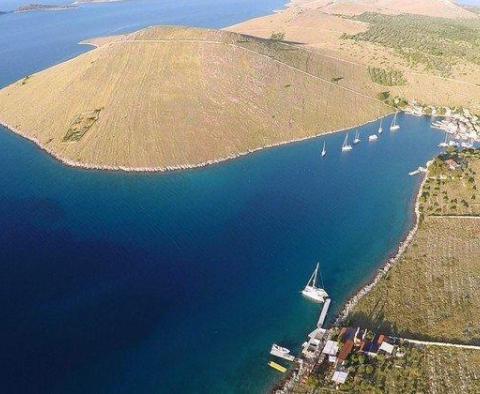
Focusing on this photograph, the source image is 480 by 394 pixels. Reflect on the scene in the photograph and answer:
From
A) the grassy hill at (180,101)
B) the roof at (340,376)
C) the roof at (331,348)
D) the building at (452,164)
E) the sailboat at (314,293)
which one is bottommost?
the roof at (340,376)

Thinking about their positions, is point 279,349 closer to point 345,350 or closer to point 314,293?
point 345,350

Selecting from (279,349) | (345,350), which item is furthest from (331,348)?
(279,349)

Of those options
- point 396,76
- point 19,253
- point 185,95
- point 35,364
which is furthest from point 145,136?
point 396,76

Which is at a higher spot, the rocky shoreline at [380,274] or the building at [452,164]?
the building at [452,164]

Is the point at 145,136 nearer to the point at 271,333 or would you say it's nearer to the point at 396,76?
the point at 271,333

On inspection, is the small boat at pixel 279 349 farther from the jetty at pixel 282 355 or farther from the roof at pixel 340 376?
the roof at pixel 340 376

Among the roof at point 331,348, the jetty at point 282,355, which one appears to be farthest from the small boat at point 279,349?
the roof at point 331,348
